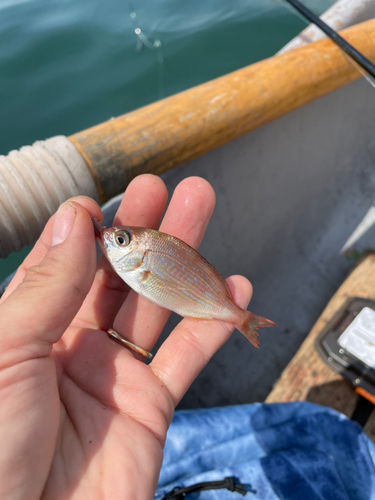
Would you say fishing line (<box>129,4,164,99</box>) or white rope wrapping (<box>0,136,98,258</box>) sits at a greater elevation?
fishing line (<box>129,4,164,99</box>)

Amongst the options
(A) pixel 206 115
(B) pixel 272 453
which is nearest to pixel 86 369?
(B) pixel 272 453

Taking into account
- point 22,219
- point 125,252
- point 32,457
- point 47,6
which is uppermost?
point 47,6

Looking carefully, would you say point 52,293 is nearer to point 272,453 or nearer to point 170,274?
point 170,274

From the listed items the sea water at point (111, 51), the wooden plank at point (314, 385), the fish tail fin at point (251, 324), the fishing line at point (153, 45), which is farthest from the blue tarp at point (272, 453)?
the fishing line at point (153, 45)

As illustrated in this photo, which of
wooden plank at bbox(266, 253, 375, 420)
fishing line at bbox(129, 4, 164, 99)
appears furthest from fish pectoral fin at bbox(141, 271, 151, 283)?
fishing line at bbox(129, 4, 164, 99)

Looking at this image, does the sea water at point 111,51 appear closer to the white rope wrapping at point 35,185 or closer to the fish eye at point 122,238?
the white rope wrapping at point 35,185

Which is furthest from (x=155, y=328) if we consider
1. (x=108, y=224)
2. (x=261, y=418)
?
(x=261, y=418)

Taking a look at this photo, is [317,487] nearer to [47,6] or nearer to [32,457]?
[32,457]

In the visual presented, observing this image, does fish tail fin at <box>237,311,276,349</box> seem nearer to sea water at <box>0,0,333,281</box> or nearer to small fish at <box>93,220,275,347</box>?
small fish at <box>93,220,275,347</box>
